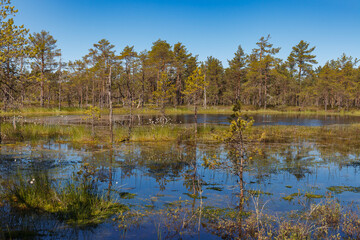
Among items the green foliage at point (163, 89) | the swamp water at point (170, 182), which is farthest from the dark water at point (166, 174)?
the green foliage at point (163, 89)

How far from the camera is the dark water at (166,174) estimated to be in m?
5.81

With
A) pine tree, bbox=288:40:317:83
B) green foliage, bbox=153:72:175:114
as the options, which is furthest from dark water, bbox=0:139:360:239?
pine tree, bbox=288:40:317:83

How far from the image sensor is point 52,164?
11.2m

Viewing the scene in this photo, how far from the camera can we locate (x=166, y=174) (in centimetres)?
1041

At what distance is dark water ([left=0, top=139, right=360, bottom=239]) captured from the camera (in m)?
5.81

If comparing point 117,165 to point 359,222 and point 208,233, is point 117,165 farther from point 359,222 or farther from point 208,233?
point 359,222

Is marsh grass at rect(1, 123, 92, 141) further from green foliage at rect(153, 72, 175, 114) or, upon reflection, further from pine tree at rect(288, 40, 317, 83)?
pine tree at rect(288, 40, 317, 83)

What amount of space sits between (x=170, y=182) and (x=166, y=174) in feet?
3.43

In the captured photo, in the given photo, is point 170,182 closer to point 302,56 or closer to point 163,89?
point 163,89

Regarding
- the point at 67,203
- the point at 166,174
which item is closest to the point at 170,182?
the point at 166,174

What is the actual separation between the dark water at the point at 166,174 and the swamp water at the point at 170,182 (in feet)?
0.07

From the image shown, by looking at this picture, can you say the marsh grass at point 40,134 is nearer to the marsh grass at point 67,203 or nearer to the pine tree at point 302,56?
the marsh grass at point 67,203

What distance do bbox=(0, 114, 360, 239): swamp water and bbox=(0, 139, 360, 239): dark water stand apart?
0.07 feet

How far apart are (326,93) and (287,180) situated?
72.4 meters
